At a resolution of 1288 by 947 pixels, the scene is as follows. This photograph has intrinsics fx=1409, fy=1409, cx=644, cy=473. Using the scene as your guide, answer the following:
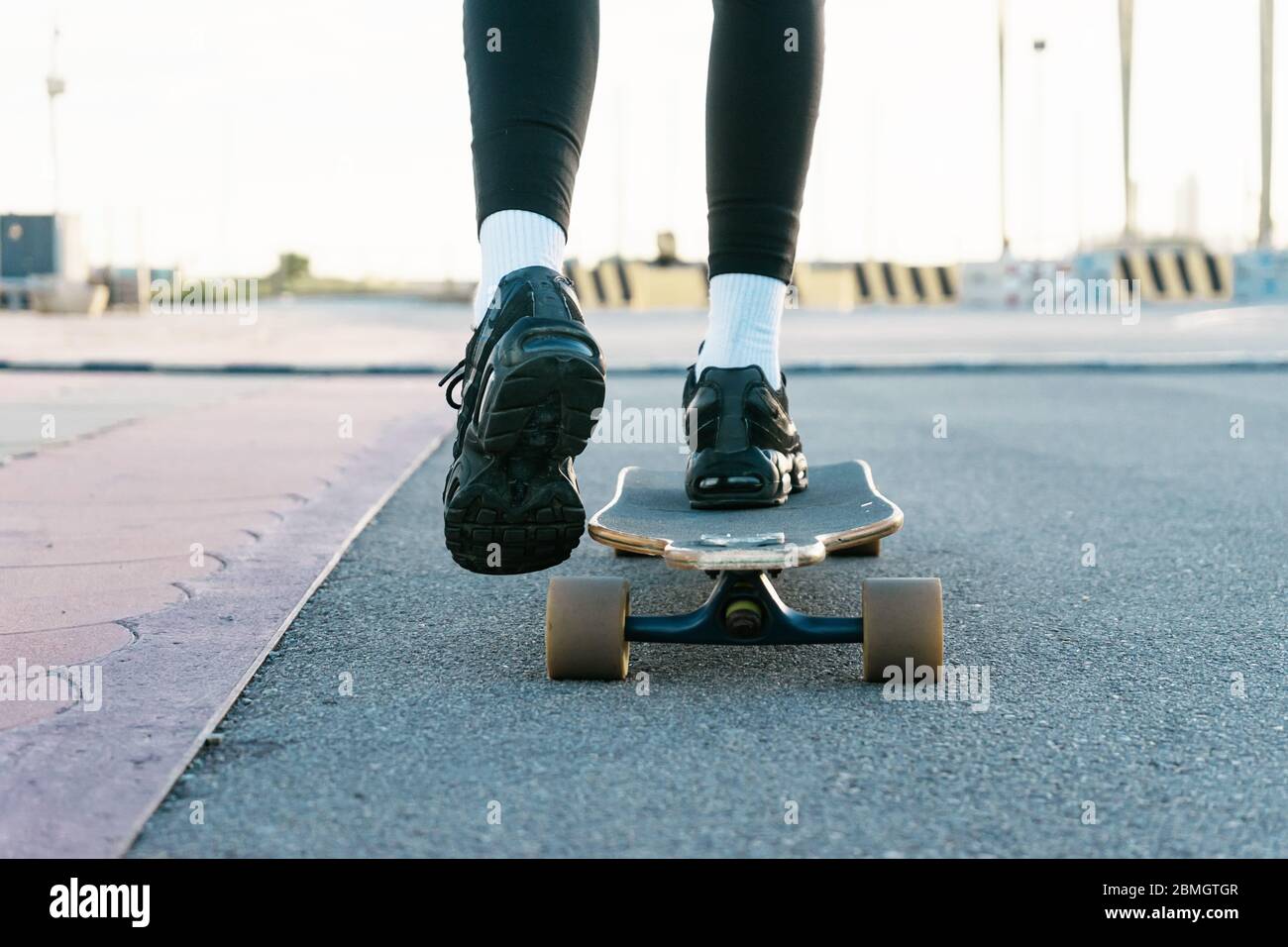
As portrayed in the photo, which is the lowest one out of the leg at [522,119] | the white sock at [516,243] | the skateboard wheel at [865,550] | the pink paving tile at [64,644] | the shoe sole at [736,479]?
the skateboard wheel at [865,550]

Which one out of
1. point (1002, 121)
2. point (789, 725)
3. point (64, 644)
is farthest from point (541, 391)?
point (1002, 121)

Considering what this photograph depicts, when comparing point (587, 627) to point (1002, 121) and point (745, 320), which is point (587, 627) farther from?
point (1002, 121)

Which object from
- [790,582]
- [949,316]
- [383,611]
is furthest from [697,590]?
[949,316]

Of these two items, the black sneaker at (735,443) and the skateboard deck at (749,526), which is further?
the black sneaker at (735,443)

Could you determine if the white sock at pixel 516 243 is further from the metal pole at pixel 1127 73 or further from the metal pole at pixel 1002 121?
the metal pole at pixel 1127 73

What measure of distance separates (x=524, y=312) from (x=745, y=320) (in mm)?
523

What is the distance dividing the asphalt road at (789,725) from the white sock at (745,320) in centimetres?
42

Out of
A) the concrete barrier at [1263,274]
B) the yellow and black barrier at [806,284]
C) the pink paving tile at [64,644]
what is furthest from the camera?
the yellow and black barrier at [806,284]

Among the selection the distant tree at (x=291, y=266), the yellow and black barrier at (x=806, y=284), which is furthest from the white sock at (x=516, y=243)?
the distant tree at (x=291, y=266)

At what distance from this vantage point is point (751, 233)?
2297 mm

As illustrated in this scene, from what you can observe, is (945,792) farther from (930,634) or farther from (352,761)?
(352,761)

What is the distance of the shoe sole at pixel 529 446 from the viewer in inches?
71.4
